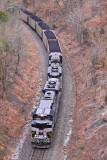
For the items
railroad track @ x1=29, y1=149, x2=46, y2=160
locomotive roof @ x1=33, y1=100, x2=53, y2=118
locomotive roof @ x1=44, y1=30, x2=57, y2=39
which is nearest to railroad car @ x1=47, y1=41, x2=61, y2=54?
locomotive roof @ x1=44, y1=30, x2=57, y2=39

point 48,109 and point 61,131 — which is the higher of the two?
point 48,109

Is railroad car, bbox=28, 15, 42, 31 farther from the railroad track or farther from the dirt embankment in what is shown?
the railroad track

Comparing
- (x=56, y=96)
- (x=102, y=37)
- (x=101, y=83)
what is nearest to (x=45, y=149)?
(x=56, y=96)

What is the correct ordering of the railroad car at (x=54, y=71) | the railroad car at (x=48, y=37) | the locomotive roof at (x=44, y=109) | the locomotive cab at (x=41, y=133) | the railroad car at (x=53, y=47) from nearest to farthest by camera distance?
the locomotive cab at (x=41, y=133) < the locomotive roof at (x=44, y=109) < the railroad car at (x=54, y=71) < the railroad car at (x=53, y=47) < the railroad car at (x=48, y=37)

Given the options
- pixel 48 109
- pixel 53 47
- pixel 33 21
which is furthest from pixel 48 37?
pixel 48 109

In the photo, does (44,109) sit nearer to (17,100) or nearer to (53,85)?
(53,85)

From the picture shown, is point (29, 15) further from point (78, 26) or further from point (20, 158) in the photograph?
point (20, 158)

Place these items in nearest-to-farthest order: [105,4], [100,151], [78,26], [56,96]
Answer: [100,151]
[56,96]
[78,26]
[105,4]

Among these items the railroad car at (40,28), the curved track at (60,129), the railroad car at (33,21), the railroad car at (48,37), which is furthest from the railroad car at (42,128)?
the railroad car at (33,21)

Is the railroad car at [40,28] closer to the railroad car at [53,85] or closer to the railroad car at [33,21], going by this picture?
the railroad car at [33,21]

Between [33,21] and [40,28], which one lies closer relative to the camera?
[40,28]

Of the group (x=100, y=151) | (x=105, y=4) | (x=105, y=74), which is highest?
(x=105, y=4)
